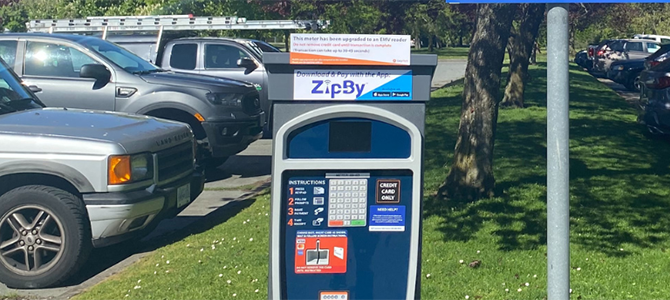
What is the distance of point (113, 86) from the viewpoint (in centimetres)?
1023

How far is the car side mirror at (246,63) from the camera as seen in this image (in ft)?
45.9

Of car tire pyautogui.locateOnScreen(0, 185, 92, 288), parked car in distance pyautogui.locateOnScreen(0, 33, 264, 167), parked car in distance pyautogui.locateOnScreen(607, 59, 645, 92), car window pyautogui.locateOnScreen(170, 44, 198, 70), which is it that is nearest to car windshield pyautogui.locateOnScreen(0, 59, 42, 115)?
→ car tire pyautogui.locateOnScreen(0, 185, 92, 288)

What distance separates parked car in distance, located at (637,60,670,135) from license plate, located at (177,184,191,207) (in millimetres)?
7063

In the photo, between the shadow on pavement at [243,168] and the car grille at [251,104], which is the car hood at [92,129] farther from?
the shadow on pavement at [243,168]

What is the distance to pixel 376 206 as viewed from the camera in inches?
152

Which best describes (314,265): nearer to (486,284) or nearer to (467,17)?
(486,284)

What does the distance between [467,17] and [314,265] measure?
75.7ft

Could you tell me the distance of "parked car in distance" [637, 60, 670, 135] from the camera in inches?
450

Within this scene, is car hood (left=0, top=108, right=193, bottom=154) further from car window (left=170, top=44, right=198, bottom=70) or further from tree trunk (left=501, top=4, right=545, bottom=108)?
tree trunk (left=501, top=4, right=545, bottom=108)

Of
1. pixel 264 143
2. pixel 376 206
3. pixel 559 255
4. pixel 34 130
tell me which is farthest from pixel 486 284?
pixel 264 143

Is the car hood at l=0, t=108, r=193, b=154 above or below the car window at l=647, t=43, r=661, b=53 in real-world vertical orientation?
below

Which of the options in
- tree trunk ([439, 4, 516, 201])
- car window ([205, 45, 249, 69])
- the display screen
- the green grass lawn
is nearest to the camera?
the display screen

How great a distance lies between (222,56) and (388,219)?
36.4 ft

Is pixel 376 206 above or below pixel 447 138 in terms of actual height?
above
